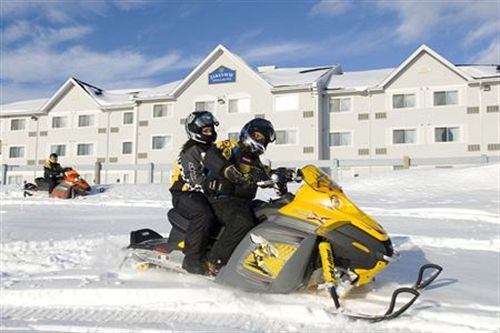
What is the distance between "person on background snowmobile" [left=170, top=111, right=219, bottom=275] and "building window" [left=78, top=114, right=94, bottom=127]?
32.3 meters

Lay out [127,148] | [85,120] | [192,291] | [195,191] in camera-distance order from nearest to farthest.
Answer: [192,291]
[195,191]
[127,148]
[85,120]

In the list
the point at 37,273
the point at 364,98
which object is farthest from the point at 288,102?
the point at 37,273

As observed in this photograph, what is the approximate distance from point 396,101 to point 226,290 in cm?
2614

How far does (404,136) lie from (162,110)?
52.1 ft

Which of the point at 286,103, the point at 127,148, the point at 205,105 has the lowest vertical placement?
the point at 127,148

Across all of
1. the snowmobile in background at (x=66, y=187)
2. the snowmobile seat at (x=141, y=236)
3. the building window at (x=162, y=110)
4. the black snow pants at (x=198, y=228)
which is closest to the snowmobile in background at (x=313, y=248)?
the black snow pants at (x=198, y=228)

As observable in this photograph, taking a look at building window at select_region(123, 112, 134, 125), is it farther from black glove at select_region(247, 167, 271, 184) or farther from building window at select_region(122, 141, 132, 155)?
black glove at select_region(247, 167, 271, 184)

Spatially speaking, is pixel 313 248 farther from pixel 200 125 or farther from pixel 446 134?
pixel 446 134

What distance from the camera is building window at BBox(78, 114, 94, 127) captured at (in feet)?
114

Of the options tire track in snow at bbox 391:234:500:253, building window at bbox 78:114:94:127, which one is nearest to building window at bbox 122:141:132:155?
building window at bbox 78:114:94:127

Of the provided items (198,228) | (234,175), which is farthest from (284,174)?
(198,228)

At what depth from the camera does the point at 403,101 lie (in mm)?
27938

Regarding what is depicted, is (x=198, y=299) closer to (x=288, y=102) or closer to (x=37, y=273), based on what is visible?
(x=37, y=273)

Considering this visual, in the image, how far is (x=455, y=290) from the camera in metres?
4.26
